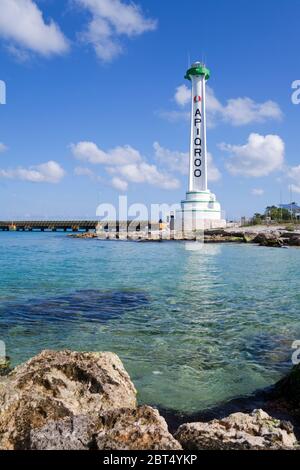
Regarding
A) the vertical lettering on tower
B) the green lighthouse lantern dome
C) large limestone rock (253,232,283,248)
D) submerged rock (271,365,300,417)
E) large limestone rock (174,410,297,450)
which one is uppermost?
the green lighthouse lantern dome

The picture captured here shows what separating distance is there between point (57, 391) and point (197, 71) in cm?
7061

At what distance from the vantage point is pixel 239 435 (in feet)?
13.6

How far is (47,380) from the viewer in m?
5.36

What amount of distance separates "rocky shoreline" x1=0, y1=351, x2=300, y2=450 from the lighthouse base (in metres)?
61.6

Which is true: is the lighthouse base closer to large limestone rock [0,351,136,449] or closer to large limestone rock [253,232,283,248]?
large limestone rock [253,232,283,248]

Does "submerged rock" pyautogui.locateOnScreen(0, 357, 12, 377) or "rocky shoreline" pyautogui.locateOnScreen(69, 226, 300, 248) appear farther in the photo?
"rocky shoreline" pyautogui.locateOnScreen(69, 226, 300, 248)

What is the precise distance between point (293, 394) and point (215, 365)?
231 centimetres

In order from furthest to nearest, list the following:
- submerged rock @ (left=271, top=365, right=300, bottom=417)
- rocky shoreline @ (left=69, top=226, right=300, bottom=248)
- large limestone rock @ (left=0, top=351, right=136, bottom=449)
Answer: rocky shoreline @ (left=69, top=226, right=300, bottom=248), submerged rock @ (left=271, top=365, right=300, bottom=417), large limestone rock @ (left=0, top=351, right=136, bottom=449)

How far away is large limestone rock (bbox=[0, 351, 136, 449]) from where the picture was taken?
4691mm

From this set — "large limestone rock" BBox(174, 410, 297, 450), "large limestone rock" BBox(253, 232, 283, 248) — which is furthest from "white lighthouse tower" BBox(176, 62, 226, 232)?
"large limestone rock" BBox(174, 410, 297, 450)

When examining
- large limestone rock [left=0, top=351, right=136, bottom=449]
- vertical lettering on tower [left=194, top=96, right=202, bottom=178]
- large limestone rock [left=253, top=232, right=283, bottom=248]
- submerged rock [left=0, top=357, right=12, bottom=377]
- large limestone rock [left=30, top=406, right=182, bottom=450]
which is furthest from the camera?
vertical lettering on tower [left=194, top=96, right=202, bottom=178]

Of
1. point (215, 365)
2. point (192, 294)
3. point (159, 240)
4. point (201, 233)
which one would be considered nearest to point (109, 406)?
point (215, 365)

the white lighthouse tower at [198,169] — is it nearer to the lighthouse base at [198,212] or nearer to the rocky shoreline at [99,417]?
the lighthouse base at [198,212]
